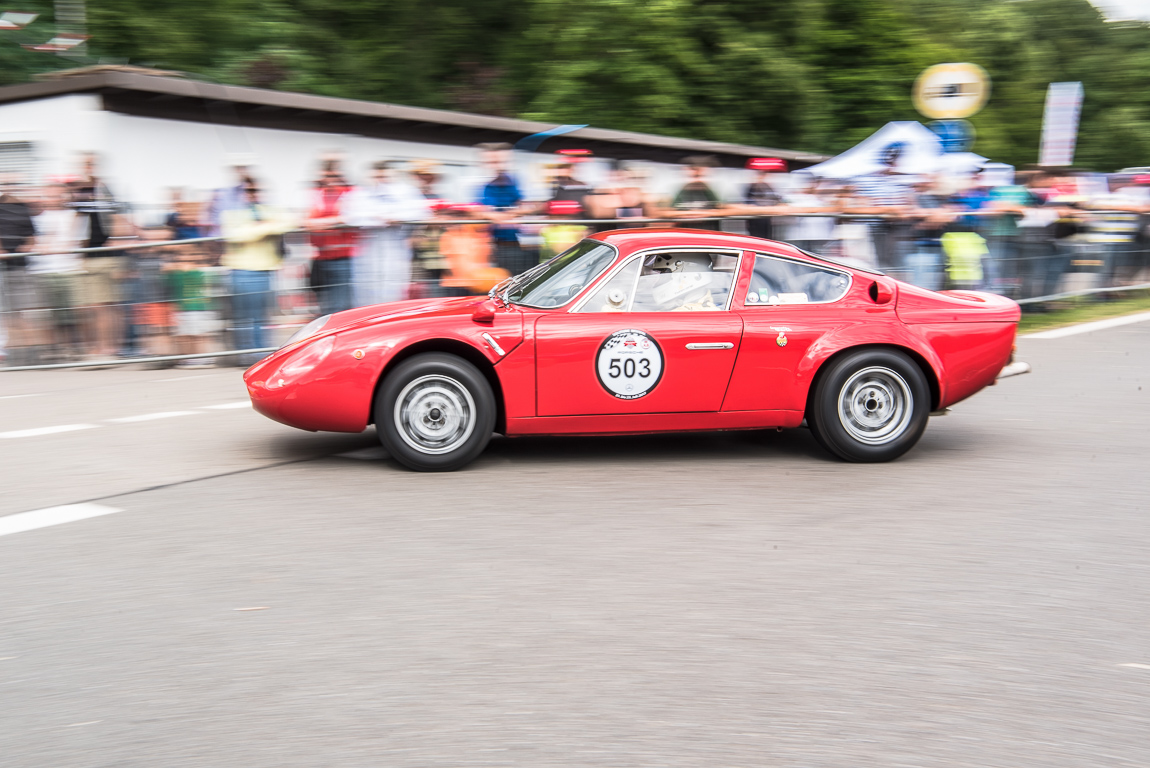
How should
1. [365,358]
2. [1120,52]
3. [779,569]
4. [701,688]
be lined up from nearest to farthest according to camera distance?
[701,688], [779,569], [365,358], [1120,52]

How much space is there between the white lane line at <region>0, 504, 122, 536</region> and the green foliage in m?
20.3

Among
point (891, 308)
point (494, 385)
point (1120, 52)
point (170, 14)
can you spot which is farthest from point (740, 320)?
point (1120, 52)

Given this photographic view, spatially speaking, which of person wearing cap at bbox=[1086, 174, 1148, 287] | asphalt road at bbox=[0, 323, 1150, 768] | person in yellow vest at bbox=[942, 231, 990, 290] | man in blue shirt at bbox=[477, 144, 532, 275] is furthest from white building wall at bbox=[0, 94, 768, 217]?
asphalt road at bbox=[0, 323, 1150, 768]

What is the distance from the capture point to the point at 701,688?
10.4ft

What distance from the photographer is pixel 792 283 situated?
6086 millimetres

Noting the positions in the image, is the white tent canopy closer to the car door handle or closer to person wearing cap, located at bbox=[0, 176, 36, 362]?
the car door handle

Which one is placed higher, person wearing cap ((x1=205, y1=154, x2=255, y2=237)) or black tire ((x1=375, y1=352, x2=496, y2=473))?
person wearing cap ((x1=205, y1=154, x2=255, y2=237))

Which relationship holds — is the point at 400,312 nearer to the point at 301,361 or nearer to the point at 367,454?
the point at 301,361

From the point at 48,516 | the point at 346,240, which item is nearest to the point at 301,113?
the point at 346,240

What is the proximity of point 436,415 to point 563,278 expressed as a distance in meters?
1.08

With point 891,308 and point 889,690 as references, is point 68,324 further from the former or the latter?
point 889,690

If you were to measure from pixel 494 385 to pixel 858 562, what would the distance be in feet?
7.54

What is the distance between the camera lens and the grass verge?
12.3 meters

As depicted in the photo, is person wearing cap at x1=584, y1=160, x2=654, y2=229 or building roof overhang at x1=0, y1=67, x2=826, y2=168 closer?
person wearing cap at x1=584, y1=160, x2=654, y2=229
